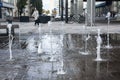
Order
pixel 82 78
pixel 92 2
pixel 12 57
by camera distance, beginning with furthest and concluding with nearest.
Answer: pixel 92 2 → pixel 12 57 → pixel 82 78

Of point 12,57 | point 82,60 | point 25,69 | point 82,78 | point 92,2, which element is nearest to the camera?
point 82,78

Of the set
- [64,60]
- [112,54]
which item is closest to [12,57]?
[64,60]

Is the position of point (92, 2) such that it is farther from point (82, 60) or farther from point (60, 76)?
point (60, 76)

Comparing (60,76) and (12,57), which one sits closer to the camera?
(60,76)

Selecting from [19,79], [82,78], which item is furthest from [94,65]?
[19,79]

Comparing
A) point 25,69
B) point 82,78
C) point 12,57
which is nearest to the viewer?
point 82,78

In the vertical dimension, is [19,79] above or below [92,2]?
below

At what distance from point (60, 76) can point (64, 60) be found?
9.22 ft

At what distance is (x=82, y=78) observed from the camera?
8.62 meters

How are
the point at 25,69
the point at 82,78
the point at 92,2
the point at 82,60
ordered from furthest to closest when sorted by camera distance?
1. the point at 92,2
2. the point at 82,60
3. the point at 25,69
4. the point at 82,78

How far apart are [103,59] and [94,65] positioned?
4.36 feet

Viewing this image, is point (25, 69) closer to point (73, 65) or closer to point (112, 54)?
point (73, 65)

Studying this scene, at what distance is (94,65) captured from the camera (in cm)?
1061

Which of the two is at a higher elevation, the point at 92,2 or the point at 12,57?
the point at 92,2
